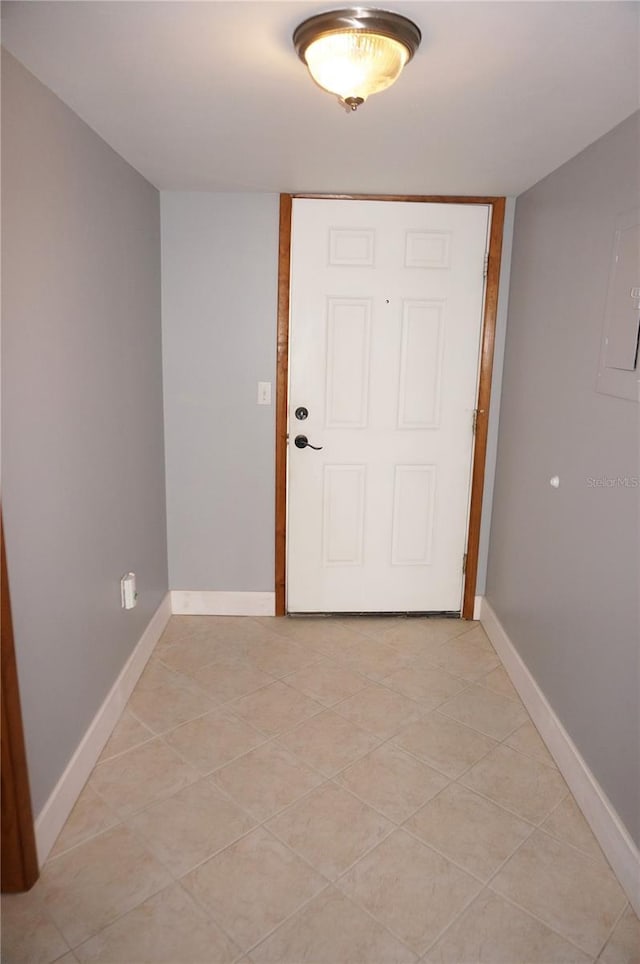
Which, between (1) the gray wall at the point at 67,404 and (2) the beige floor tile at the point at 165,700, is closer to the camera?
(1) the gray wall at the point at 67,404

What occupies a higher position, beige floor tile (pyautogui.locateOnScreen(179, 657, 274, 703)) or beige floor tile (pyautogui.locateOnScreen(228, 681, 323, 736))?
beige floor tile (pyautogui.locateOnScreen(179, 657, 274, 703))

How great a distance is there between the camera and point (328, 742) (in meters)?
2.46

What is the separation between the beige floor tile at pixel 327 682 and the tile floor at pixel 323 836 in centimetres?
1

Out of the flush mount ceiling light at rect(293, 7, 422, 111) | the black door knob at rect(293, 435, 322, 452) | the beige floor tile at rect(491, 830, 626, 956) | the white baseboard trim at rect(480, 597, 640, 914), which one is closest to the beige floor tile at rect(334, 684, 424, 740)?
the white baseboard trim at rect(480, 597, 640, 914)

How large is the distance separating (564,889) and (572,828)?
0.86ft

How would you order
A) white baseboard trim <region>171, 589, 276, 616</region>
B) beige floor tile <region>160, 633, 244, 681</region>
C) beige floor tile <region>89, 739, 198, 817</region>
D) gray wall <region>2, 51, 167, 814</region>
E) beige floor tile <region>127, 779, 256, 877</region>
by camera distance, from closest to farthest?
gray wall <region>2, 51, 167, 814</region>
beige floor tile <region>127, 779, 256, 877</region>
beige floor tile <region>89, 739, 198, 817</region>
beige floor tile <region>160, 633, 244, 681</region>
white baseboard trim <region>171, 589, 276, 616</region>

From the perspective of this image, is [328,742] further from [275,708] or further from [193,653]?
[193,653]

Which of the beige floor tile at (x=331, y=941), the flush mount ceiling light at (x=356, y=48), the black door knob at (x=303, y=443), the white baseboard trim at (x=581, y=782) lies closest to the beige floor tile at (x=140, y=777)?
the beige floor tile at (x=331, y=941)

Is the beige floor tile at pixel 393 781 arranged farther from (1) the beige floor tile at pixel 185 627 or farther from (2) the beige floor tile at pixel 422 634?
(1) the beige floor tile at pixel 185 627

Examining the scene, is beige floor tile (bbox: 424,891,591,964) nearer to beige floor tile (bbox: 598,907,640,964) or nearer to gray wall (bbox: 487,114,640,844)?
beige floor tile (bbox: 598,907,640,964)

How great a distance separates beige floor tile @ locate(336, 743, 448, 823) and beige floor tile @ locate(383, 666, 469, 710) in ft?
1.25

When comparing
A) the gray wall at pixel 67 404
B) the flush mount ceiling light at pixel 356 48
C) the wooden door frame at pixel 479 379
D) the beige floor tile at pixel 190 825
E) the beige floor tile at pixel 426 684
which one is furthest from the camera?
the wooden door frame at pixel 479 379

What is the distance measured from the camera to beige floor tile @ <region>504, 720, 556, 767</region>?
2.40 m

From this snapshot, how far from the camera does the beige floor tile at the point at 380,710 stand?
2566 millimetres
